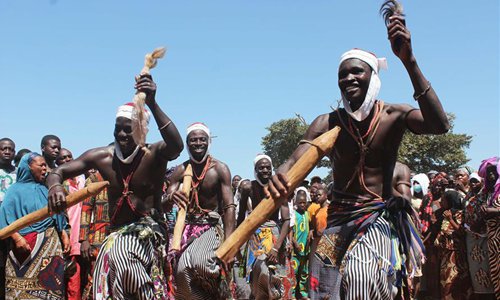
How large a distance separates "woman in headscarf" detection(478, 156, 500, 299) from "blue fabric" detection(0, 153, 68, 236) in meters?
5.43

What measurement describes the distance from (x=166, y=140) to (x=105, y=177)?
→ 3.07ft

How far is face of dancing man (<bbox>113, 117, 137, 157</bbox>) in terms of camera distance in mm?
5793

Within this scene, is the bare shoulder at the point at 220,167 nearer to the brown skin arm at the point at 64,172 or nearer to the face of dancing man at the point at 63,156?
the brown skin arm at the point at 64,172

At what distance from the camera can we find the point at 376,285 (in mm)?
4066

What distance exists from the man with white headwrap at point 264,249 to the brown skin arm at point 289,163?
4791 mm

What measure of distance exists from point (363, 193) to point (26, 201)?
4831 millimetres

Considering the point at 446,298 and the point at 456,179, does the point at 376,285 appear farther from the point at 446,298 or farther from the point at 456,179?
the point at 456,179

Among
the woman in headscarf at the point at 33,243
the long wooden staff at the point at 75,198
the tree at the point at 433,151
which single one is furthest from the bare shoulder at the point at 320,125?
the tree at the point at 433,151

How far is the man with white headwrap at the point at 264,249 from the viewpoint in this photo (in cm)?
913

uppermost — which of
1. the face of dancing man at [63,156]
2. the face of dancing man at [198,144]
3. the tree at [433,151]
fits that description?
the tree at [433,151]

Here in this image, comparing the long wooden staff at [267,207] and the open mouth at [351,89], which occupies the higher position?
the open mouth at [351,89]

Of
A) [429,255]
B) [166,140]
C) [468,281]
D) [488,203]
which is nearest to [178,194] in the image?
[166,140]

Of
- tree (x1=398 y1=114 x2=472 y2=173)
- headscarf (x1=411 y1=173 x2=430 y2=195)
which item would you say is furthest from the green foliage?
headscarf (x1=411 y1=173 x2=430 y2=195)

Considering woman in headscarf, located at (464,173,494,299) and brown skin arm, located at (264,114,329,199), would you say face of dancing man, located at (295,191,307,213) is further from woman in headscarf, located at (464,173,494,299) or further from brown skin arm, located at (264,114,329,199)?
brown skin arm, located at (264,114,329,199)
